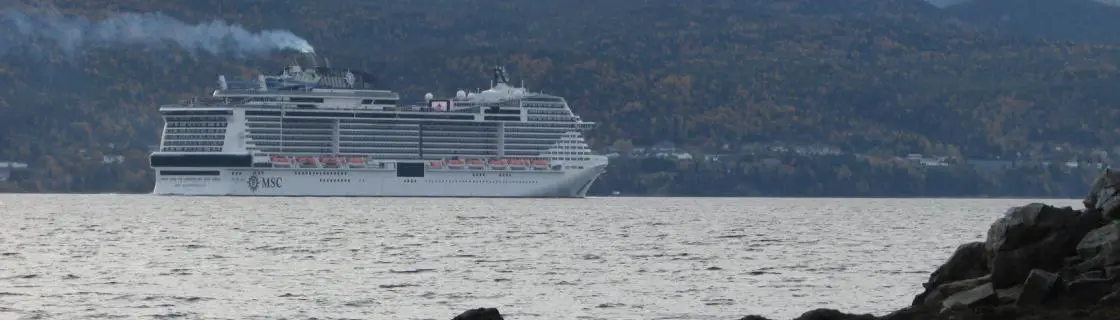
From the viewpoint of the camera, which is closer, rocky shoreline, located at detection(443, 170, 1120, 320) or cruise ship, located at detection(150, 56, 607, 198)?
rocky shoreline, located at detection(443, 170, 1120, 320)

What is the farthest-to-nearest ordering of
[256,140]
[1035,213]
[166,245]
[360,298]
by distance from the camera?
1. [256,140]
2. [166,245]
3. [360,298]
4. [1035,213]

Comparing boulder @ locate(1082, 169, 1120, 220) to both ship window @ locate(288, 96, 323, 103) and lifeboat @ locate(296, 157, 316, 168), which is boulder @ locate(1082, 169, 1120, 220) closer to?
lifeboat @ locate(296, 157, 316, 168)

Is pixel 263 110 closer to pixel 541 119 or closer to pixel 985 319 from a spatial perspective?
pixel 541 119

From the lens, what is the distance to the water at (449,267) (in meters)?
42.0

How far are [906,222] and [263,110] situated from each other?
60239mm

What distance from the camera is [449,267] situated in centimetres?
5400

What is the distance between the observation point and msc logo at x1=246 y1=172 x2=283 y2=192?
5778 inches

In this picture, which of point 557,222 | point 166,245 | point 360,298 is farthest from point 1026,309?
point 557,222

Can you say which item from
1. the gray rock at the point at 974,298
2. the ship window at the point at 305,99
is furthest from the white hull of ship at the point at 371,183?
the gray rock at the point at 974,298

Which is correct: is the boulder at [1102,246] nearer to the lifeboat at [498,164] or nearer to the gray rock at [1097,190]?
the gray rock at [1097,190]

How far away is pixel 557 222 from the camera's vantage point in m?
94.4

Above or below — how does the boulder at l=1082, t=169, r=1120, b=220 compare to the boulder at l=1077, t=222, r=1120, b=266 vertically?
above

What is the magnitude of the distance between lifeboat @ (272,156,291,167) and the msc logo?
2.96 feet

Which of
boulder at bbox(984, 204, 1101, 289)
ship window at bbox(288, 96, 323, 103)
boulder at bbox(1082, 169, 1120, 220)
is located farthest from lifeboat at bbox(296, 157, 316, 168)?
boulder at bbox(984, 204, 1101, 289)
